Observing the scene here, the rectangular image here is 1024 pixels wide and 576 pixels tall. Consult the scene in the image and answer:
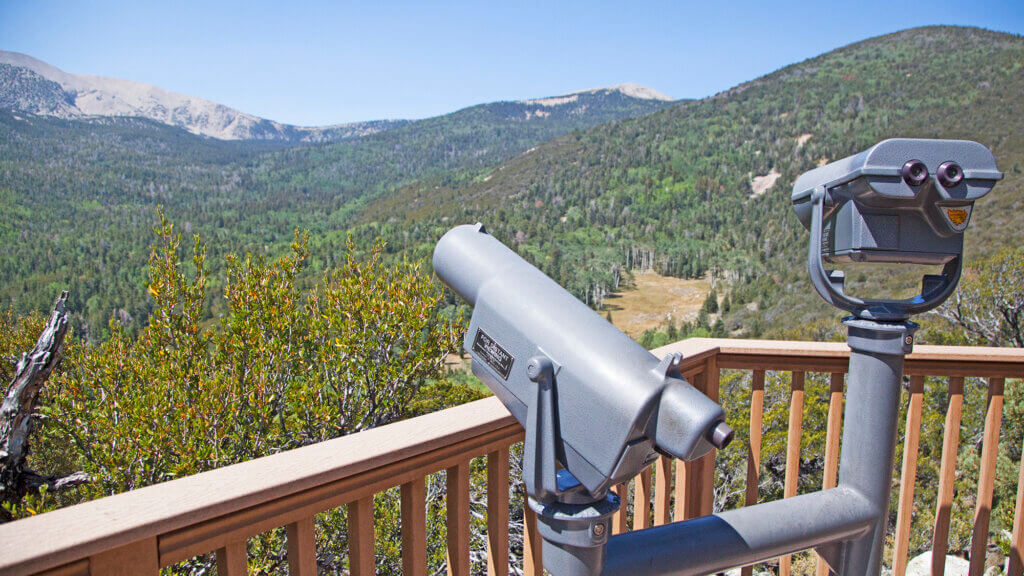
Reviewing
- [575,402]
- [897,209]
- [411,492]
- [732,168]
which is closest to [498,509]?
[411,492]

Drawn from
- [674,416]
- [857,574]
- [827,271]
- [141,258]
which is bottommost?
[141,258]

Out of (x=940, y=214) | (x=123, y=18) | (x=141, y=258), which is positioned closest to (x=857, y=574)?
(x=940, y=214)

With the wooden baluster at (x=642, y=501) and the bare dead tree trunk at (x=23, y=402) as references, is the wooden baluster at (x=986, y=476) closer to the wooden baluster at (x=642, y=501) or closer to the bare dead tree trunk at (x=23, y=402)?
the wooden baluster at (x=642, y=501)

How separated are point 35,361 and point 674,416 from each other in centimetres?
497

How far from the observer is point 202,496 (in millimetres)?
717

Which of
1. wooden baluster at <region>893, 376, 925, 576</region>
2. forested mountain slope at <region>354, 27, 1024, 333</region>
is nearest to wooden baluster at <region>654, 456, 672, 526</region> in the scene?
wooden baluster at <region>893, 376, 925, 576</region>

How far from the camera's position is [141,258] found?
171 ft

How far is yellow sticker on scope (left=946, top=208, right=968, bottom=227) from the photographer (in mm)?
957

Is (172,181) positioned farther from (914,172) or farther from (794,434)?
(914,172)

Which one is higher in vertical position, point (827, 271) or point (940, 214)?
point (940, 214)

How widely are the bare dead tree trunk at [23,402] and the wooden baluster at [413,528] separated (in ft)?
14.2

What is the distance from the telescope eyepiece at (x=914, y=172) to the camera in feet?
3.02

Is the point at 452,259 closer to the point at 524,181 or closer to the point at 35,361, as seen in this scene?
the point at 35,361

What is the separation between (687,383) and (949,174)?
1.96 ft
